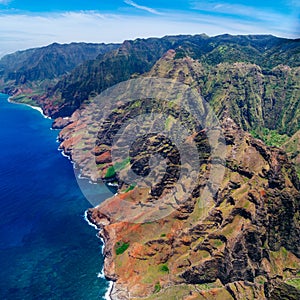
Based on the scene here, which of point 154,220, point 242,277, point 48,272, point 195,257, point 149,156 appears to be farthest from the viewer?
point 149,156

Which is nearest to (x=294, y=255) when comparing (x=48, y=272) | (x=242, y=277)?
(x=242, y=277)

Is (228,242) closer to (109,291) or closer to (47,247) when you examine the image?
(109,291)

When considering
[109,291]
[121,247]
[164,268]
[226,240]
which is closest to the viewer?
[226,240]

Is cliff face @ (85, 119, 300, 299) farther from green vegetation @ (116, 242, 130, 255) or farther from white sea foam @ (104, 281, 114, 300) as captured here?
white sea foam @ (104, 281, 114, 300)

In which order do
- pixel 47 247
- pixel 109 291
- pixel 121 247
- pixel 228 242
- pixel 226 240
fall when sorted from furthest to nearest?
pixel 47 247 < pixel 121 247 < pixel 109 291 < pixel 226 240 < pixel 228 242

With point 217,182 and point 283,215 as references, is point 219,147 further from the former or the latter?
point 283,215

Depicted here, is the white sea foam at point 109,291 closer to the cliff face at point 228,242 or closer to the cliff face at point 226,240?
the cliff face at point 226,240

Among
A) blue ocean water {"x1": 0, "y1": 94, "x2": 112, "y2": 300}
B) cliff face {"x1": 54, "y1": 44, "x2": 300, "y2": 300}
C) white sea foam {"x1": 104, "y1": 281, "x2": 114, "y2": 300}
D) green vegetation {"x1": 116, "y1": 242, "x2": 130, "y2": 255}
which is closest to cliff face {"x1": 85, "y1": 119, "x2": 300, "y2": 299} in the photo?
cliff face {"x1": 54, "y1": 44, "x2": 300, "y2": 300}

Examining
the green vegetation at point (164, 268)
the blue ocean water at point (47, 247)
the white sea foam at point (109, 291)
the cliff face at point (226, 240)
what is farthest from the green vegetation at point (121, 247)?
the green vegetation at point (164, 268)

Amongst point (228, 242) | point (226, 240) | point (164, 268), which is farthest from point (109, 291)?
point (228, 242)
